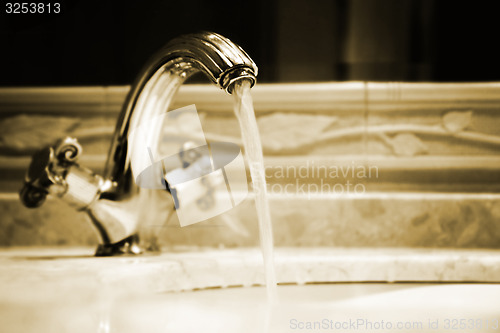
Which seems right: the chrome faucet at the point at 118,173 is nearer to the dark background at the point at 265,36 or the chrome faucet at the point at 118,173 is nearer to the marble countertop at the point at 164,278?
the marble countertop at the point at 164,278

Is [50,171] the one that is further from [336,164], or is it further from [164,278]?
[336,164]

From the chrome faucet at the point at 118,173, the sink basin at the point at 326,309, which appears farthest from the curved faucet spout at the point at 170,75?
the sink basin at the point at 326,309

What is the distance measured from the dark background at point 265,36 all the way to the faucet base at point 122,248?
8.6 inches

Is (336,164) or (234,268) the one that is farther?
(336,164)

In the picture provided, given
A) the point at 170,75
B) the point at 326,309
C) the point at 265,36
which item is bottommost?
the point at 326,309

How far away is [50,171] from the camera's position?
0.42m

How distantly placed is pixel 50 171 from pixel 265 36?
300 mm

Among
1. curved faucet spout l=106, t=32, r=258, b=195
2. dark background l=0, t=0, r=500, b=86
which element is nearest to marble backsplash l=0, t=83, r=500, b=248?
dark background l=0, t=0, r=500, b=86

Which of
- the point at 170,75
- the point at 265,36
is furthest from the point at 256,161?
the point at 265,36

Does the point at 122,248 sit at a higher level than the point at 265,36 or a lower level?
lower

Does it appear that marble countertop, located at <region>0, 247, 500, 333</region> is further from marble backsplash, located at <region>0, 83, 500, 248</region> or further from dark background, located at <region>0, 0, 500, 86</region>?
dark background, located at <region>0, 0, 500, 86</region>

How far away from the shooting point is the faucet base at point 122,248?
1.50 feet

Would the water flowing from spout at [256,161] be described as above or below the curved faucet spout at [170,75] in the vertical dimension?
below

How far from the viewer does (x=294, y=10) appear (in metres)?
0.59
